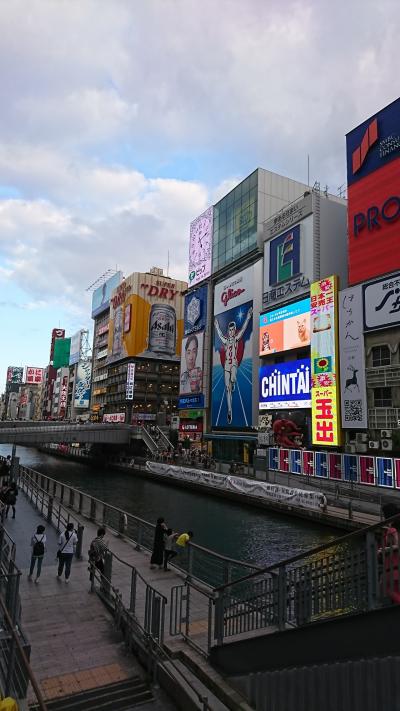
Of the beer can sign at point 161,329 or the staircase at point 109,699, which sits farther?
the beer can sign at point 161,329

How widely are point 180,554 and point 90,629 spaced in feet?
28.5

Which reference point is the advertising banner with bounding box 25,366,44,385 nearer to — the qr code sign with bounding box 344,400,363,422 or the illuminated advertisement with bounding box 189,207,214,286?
the illuminated advertisement with bounding box 189,207,214,286

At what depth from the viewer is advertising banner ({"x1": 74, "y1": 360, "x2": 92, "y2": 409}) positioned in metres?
131

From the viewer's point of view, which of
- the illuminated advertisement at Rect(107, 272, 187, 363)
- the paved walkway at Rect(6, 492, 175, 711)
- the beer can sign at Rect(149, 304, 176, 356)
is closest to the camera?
the paved walkway at Rect(6, 492, 175, 711)

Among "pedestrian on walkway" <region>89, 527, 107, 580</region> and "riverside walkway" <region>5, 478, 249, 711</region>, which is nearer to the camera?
"riverside walkway" <region>5, 478, 249, 711</region>

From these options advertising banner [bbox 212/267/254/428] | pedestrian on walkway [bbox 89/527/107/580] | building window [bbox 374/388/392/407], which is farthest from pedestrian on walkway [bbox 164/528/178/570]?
advertising banner [bbox 212/267/254/428]

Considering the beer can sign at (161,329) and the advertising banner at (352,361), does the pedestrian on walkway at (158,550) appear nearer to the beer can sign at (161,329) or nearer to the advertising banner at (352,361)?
the advertising banner at (352,361)

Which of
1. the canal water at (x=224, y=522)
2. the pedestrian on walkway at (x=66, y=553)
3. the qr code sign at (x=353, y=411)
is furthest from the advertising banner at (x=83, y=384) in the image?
the pedestrian on walkway at (x=66, y=553)

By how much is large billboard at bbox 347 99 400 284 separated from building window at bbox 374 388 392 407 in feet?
31.9

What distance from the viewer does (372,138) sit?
41312 mm

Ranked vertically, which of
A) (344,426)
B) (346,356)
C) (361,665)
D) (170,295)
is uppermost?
(170,295)

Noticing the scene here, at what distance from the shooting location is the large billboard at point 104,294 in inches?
4843

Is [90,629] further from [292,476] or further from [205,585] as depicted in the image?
[292,476]

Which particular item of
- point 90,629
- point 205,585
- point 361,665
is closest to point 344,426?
point 205,585
